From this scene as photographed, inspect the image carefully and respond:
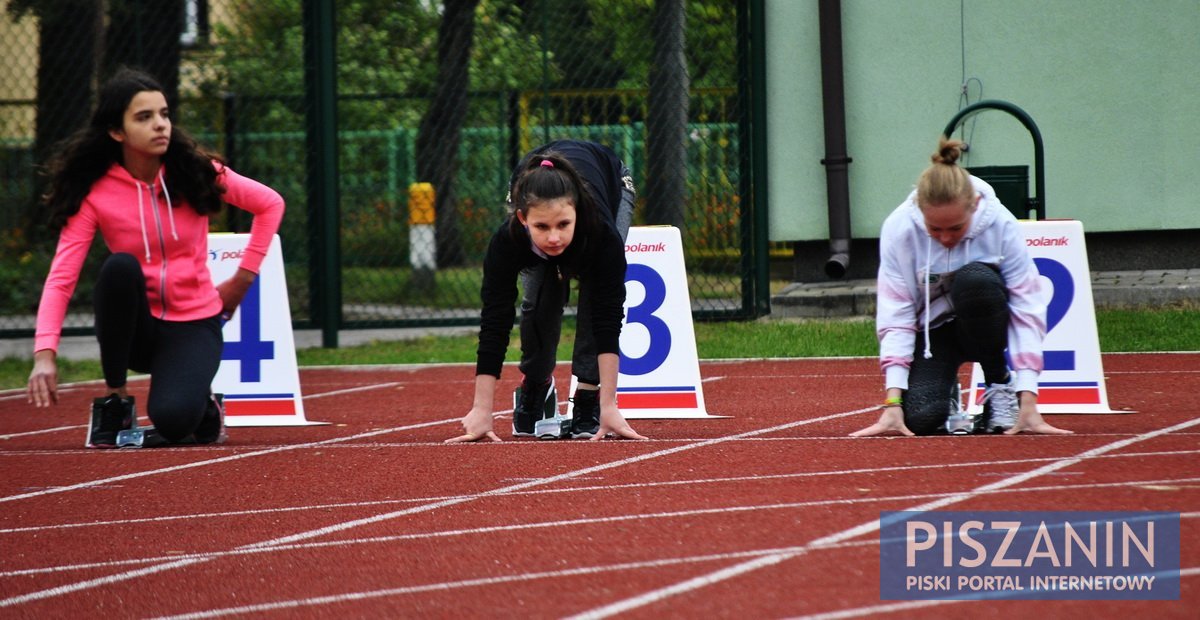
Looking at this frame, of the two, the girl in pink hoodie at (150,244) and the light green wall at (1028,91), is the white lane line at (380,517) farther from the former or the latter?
the light green wall at (1028,91)

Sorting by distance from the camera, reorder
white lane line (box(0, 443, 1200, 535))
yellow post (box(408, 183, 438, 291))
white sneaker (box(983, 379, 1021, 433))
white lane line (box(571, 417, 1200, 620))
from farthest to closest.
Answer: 1. yellow post (box(408, 183, 438, 291))
2. white sneaker (box(983, 379, 1021, 433))
3. white lane line (box(0, 443, 1200, 535))
4. white lane line (box(571, 417, 1200, 620))

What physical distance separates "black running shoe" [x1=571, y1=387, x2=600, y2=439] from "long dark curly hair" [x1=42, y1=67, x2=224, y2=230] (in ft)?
6.17

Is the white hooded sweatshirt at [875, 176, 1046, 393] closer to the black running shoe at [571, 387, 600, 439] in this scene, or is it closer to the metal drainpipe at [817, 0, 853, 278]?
the black running shoe at [571, 387, 600, 439]

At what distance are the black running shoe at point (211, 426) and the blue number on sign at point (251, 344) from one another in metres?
0.67

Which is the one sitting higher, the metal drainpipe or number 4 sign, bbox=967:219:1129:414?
the metal drainpipe

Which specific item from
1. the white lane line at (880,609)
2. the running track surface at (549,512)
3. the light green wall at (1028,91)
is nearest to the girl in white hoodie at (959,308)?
the running track surface at (549,512)

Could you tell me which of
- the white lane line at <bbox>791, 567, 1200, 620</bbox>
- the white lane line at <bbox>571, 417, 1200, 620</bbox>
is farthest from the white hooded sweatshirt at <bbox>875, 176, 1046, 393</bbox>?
the white lane line at <bbox>791, 567, 1200, 620</bbox>

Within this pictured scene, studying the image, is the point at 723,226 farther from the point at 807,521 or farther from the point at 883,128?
the point at 807,521

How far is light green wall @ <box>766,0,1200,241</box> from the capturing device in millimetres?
12531

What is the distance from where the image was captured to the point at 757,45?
1230 centimetres

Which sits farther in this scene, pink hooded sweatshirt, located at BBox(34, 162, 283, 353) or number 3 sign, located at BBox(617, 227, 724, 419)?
number 3 sign, located at BBox(617, 227, 724, 419)

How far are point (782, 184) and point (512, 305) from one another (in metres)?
6.45

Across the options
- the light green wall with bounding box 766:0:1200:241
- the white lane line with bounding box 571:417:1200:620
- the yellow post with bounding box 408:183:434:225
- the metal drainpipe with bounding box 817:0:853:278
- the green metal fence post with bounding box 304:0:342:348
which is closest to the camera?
the white lane line with bounding box 571:417:1200:620

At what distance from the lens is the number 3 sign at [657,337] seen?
7.57m
